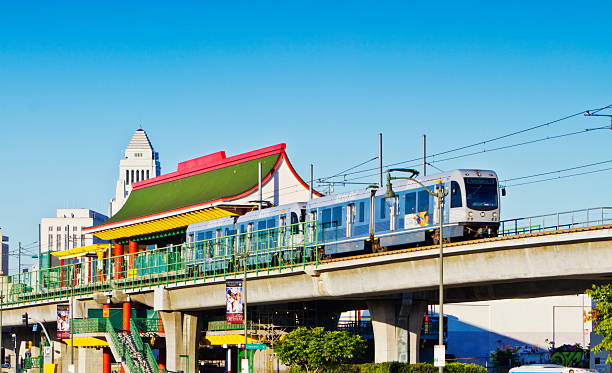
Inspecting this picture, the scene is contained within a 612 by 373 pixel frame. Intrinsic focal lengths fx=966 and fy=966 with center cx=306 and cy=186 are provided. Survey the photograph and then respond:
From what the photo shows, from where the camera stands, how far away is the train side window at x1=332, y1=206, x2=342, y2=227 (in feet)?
181

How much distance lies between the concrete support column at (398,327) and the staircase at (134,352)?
19043mm

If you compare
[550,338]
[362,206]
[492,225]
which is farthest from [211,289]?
[550,338]

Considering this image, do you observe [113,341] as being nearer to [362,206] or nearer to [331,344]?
[331,344]

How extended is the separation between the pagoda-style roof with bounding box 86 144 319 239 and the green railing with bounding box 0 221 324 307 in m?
2.93

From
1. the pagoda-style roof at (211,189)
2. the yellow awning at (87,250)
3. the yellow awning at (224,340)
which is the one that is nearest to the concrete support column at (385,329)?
the yellow awning at (224,340)

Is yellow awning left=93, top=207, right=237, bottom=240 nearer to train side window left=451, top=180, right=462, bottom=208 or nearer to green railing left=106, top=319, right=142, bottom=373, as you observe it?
green railing left=106, top=319, right=142, bottom=373

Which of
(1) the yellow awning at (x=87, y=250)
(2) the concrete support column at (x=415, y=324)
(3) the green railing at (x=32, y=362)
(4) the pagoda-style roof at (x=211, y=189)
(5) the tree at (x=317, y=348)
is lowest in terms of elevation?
(3) the green railing at (x=32, y=362)

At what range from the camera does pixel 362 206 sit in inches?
2101

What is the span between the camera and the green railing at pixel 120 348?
6694 cm

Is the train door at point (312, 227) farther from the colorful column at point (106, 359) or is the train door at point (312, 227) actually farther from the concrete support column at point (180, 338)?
the colorful column at point (106, 359)

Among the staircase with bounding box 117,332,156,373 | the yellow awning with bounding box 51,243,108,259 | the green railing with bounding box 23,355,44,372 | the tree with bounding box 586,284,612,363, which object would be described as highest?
the yellow awning with bounding box 51,243,108,259

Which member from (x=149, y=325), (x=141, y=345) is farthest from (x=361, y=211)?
(x=149, y=325)

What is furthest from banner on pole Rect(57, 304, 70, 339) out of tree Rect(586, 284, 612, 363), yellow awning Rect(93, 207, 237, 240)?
tree Rect(586, 284, 612, 363)

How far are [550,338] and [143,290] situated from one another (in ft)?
175
